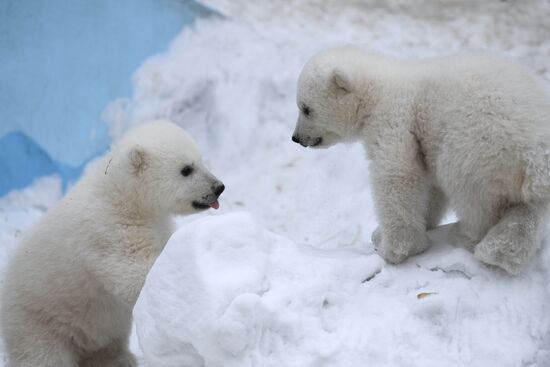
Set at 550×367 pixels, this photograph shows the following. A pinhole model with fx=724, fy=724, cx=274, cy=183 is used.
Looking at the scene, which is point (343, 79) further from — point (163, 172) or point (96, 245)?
point (96, 245)

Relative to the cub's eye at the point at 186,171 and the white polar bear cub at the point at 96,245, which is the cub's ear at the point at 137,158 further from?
the cub's eye at the point at 186,171

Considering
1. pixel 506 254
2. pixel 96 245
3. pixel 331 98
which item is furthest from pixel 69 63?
pixel 506 254

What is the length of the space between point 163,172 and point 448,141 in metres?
1.88

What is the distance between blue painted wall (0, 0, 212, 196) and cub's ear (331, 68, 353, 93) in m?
4.12

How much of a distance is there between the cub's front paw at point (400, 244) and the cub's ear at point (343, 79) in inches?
37.2

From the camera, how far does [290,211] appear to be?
6883 millimetres

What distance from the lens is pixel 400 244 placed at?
388 centimetres

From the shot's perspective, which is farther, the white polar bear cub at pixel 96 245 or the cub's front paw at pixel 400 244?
the white polar bear cub at pixel 96 245

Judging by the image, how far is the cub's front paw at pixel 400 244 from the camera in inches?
153

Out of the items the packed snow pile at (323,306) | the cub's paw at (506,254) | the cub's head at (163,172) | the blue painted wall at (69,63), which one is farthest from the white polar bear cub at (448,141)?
the blue painted wall at (69,63)

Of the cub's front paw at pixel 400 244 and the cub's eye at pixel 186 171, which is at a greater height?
the cub's front paw at pixel 400 244

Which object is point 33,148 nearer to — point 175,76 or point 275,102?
point 175,76

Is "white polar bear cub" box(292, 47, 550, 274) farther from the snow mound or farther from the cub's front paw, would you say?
the snow mound

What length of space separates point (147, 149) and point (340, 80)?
1.32 m
